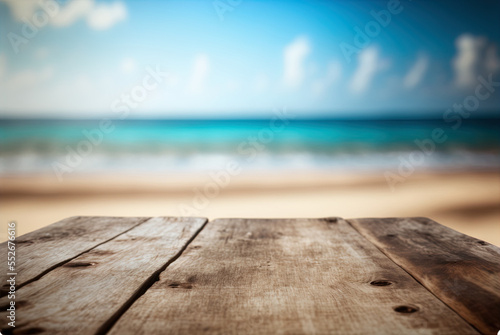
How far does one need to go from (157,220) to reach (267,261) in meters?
0.54

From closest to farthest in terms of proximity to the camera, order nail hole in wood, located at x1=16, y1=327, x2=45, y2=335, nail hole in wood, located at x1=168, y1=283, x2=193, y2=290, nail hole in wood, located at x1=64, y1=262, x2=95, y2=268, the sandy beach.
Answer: nail hole in wood, located at x1=16, y1=327, x2=45, y2=335
nail hole in wood, located at x1=168, y1=283, x2=193, y2=290
nail hole in wood, located at x1=64, y1=262, x2=95, y2=268
the sandy beach

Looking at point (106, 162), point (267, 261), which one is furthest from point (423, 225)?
point (106, 162)

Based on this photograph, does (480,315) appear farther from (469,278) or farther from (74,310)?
(74,310)

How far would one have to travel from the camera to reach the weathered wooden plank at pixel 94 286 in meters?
0.53

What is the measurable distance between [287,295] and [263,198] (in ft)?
16.1

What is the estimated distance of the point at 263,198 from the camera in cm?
552

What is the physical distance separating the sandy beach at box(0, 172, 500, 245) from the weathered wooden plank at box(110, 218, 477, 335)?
11.5ft

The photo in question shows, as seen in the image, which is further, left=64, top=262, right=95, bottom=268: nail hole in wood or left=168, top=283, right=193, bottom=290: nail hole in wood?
left=64, top=262, right=95, bottom=268: nail hole in wood

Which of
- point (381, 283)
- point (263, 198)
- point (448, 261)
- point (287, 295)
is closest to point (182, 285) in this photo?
point (287, 295)

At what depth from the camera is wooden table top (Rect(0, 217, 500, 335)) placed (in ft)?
1.73

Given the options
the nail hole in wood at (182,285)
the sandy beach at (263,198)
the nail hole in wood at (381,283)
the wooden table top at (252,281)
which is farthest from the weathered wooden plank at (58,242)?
the sandy beach at (263,198)

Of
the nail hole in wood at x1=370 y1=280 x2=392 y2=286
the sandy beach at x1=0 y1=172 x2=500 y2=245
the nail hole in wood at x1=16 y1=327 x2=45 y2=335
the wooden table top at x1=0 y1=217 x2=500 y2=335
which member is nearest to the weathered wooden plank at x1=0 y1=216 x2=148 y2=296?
the wooden table top at x1=0 y1=217 x2=500 y2=335

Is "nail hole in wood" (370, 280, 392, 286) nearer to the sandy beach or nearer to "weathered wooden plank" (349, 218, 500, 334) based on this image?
"weathered wooden plank" (349, 218, 500, 334)

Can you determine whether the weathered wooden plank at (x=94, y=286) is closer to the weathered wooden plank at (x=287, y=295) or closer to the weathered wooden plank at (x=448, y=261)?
the weathered wooden plank at (x=287, y=295)
